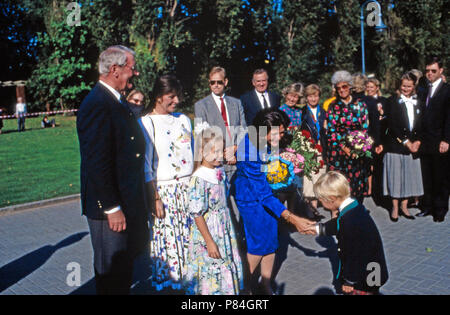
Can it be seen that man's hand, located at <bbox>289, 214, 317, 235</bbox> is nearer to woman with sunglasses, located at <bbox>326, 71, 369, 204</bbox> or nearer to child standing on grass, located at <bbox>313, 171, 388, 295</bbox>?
child standing on grass, located at <bbox>313, 171, 388, 295</bbox>

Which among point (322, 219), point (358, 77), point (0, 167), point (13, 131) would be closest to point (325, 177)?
point (322, 219)

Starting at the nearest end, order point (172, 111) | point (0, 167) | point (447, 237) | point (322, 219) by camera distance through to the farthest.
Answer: point (172, 111), point (447, 237), point (322, 219), point (0, 167)

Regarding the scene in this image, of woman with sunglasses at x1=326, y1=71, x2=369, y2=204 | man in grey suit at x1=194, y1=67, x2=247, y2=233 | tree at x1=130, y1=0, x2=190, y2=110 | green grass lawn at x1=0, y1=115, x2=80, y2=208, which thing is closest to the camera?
man in grey suit at x1=194, y1=67, x2=247, y2=233

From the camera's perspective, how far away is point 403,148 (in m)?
7.14

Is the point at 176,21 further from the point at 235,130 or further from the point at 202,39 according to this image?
the point at 235,130

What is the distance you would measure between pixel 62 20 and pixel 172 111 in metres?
34.4

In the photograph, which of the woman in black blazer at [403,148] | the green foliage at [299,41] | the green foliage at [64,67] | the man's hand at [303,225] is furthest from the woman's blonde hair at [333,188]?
the green foliage at [299,41]

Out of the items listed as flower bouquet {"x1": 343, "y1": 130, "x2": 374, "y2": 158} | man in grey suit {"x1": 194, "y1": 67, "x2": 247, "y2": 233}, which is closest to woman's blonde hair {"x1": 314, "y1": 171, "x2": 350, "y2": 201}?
A: man in grey suit {"x1": 194, "y1": 67, "x2": 247, "y2": 233}

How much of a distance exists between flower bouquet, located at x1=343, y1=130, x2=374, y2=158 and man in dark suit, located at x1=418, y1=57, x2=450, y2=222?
1100 mm

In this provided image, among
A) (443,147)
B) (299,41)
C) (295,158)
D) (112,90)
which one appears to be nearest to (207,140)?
(112,90)

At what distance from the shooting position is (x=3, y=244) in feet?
21.9

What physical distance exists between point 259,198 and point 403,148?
3928mm

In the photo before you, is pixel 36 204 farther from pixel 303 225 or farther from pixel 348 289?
pixel 348 289

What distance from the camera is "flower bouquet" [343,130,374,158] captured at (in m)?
6.52
